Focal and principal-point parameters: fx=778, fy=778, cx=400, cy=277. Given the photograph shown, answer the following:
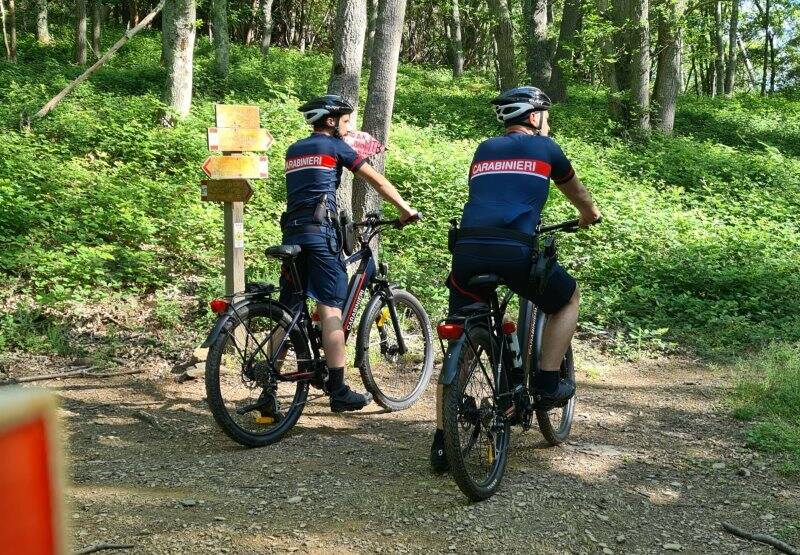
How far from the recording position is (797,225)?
39.9ft

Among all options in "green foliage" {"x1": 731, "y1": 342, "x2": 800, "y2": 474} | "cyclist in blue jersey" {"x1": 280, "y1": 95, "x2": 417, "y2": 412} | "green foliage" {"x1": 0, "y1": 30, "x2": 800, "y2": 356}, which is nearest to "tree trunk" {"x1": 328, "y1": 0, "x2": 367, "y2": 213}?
"green foliage" {"x1": 0, "y1": 30, "x2": 800, "y2": 356}

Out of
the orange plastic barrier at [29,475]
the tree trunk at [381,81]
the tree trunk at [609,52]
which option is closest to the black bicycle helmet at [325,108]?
the tree trunk at [381,81]

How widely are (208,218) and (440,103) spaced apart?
11744 mm

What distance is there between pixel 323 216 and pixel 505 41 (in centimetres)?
1695

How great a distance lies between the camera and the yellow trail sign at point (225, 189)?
6840 millimetres

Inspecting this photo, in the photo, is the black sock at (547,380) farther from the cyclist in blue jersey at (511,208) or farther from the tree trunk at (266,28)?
the tree trunk at (266,28)

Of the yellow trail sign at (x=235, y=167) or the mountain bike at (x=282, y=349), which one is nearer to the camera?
the mountain bike at (x=282, y=349)

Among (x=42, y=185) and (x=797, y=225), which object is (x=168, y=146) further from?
(x=797, y=225)

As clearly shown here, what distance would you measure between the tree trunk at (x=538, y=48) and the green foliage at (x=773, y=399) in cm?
1409

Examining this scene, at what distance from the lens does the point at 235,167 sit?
680cm

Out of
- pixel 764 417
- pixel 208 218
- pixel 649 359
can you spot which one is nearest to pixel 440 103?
pixel 208 218

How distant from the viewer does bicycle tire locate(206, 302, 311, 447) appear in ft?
16.2

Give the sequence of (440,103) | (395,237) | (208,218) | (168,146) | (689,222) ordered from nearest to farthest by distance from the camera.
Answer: (208,218)
(395,237)
(689,222)
(168,146)
(440,103)

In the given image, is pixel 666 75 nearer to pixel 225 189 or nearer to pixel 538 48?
pixel 538 48
